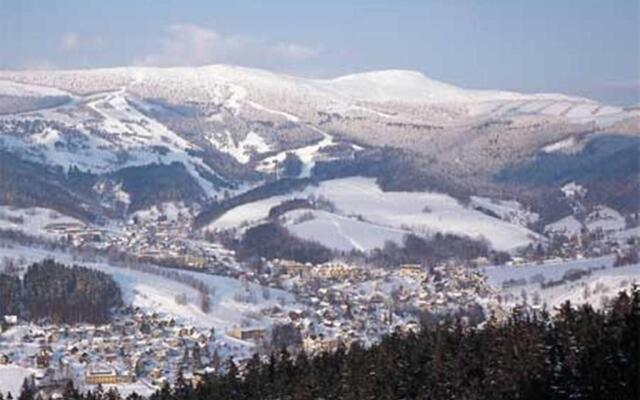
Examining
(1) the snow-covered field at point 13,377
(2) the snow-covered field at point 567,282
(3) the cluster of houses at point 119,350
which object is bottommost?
(1) the snow-covered field at point 13,377

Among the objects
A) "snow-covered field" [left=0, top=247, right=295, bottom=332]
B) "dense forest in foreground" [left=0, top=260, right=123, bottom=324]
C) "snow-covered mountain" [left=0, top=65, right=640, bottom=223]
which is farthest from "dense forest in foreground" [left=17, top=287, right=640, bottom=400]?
"snow-covered mountain" [left=0, top=65, right=640, bottom=223]

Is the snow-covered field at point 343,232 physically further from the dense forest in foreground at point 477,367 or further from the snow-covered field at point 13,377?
the dense forest in foreground at point 477,367

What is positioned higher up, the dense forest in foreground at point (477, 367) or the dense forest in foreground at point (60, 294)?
the dense forest in foreground at point (477, 367)

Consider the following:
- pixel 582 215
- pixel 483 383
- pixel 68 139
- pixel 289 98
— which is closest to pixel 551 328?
pixel 483 383

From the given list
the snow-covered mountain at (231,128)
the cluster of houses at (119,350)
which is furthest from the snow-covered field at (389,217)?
the cluster of houses at (119,350)

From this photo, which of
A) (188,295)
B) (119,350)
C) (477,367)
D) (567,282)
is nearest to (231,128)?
(188,295)

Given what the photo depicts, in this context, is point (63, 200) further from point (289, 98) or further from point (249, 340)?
point (289, 98)

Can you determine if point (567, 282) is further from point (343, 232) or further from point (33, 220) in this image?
point (33, 220)
